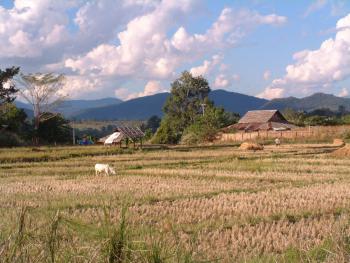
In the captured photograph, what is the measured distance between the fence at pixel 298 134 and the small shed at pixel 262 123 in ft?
28.1

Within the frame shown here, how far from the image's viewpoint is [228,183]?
1669 centimetres

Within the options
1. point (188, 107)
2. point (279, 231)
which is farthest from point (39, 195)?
point (188, 107)

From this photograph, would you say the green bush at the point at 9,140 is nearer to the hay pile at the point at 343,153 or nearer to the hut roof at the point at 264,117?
the hay pile at the point at 343,153

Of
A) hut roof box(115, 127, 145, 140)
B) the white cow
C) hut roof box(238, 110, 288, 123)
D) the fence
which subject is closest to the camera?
the white cow

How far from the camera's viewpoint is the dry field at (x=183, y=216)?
324 cm

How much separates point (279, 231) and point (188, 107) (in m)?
69.9

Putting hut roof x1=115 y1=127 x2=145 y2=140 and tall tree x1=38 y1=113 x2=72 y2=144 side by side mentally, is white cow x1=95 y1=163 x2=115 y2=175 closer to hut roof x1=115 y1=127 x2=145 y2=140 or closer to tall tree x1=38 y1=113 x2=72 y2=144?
hut roof x1=115 y1=127 x2=145 y2=140

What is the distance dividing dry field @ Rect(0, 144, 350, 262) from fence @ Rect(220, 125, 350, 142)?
28.4 meters

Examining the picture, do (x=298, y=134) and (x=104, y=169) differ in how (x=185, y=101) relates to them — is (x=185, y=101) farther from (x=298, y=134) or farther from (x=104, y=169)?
(x=104, y=169)

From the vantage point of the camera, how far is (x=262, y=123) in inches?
2650

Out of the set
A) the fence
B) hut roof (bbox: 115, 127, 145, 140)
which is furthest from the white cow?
the fence

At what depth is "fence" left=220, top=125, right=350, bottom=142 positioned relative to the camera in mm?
49812

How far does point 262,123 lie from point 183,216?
2314 inches

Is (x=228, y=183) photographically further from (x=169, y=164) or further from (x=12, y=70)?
(x=12, y=70)
